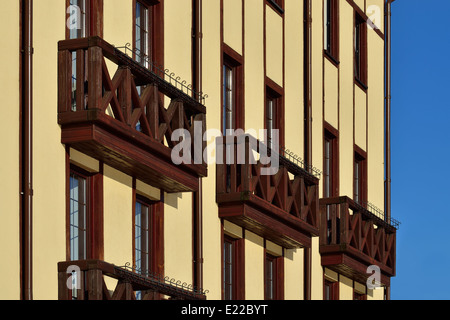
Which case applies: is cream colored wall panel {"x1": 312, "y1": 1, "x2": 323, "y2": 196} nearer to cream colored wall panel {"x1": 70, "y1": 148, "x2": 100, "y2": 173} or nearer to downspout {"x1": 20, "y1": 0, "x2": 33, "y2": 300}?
cream colored wall panel {"x1": 70, "y1": 148, "x2": 100, "y2": 173}

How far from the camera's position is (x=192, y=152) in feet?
95.7

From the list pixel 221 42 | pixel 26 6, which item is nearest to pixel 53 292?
pixel 26 6

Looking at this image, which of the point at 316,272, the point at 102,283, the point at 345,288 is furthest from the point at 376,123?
the point at 102,283

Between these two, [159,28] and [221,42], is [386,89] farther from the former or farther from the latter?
[159,28]

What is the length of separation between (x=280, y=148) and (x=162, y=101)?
7684 mm

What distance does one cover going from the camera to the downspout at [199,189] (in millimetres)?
30578

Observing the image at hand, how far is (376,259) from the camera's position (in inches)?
1594

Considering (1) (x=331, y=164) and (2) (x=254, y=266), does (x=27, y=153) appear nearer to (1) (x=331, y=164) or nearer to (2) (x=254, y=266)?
(2) (x=254, y=266)

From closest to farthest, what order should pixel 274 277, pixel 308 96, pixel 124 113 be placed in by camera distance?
pixel 124 113
pixel 274 277
pixel 308 96

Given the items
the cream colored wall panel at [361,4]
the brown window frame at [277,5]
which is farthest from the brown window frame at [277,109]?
the cream colored wall panel at [361,4]

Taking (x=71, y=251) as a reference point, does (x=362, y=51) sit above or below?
above

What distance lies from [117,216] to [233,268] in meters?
5.74
